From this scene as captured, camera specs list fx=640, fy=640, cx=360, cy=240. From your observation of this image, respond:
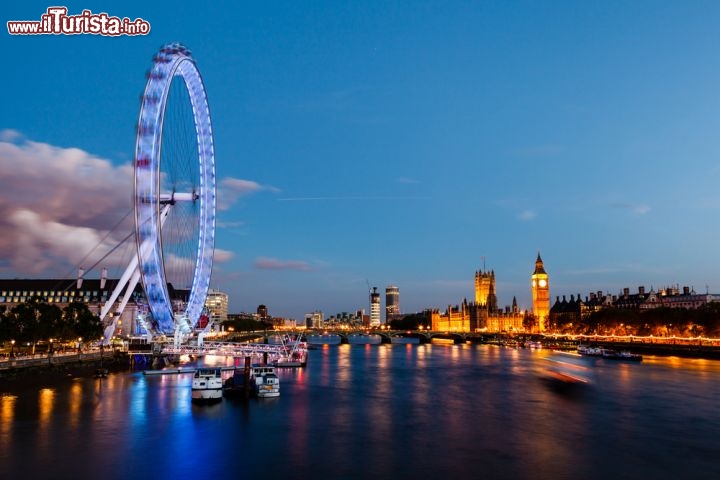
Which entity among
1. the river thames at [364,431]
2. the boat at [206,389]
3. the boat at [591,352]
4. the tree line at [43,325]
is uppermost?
the tree line at [43,325]

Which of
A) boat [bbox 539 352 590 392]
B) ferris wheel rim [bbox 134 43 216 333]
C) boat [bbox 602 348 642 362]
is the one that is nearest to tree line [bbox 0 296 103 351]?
ferris wheel rim [bbox 134 43 216 333]

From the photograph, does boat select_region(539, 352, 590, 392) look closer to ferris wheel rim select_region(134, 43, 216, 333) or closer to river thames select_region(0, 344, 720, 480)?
river thames select_region(0, 344, 720, 480)

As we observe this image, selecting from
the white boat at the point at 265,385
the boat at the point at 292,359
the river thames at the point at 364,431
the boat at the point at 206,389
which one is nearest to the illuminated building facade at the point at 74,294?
the boat at the point at 292,359

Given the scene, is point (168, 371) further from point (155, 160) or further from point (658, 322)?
point (658, 322)

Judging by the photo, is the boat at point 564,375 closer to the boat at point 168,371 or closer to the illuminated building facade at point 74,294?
the boat at point 168,371

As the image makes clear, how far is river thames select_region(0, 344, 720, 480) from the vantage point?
3127 cm

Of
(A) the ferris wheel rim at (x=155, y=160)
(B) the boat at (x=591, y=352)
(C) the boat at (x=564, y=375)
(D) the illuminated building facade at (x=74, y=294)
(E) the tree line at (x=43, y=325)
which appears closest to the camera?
(A) the ferris wheel rim at (x=155, y=160)

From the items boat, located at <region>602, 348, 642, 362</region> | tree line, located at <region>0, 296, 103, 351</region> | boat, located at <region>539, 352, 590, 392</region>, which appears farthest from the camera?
boat, located at <region>602, 348, 642, 362</region>

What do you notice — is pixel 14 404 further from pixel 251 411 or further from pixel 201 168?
pixel 201 168

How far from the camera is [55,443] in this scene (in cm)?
3488

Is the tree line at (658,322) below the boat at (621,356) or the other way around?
the other way around

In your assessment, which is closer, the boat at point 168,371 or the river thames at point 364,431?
the river thames at point 364,431

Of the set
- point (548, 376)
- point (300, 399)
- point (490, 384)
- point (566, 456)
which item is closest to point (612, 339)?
point (548, 376)

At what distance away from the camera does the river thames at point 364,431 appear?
3127 centimetres
